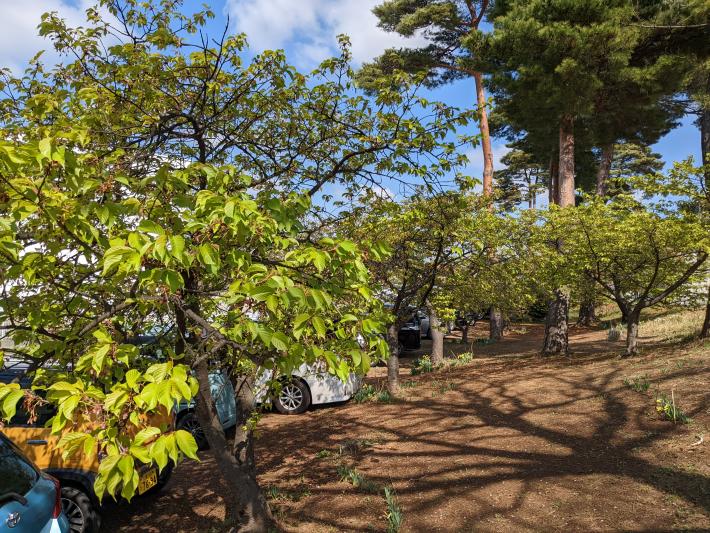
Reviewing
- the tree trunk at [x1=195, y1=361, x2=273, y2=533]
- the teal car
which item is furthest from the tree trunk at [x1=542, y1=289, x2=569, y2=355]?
the tree trunk at [x1=195, y1=361, x2=273, y2=533]

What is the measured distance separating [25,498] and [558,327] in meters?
12.2

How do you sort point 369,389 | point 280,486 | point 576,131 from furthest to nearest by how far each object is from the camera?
point 576,131, point 369,389, point 280,486

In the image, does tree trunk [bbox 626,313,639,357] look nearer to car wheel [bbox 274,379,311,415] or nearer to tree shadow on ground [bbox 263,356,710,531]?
tree shadow on ground [bbox 263,356,710,531]

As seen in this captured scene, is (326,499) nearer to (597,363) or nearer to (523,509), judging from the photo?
(523,509)

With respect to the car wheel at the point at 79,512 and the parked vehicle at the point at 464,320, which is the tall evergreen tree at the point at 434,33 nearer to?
the parked vehicle at the point at 464,320

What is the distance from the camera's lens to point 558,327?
1231 cm

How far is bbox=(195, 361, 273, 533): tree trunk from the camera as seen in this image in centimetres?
344

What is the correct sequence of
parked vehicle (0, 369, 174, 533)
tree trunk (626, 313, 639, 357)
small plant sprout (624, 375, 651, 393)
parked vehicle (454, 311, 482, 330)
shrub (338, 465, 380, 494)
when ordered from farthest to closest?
parked vehicle (454, 311, 482, 330)
tree trunk (626, 313, 639, 357)
small plant sprout (624, 375, 651, 393)
shrub (338, 465, 380, 494)
parked vehicle (0, 369, 174, 533)

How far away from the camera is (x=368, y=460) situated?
5.41 m

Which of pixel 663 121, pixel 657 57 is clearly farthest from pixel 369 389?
pixel 663 121

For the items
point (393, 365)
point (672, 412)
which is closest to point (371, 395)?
point (393, 365)

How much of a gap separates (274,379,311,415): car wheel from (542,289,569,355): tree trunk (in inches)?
289

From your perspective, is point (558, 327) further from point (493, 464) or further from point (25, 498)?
point (25, 498)

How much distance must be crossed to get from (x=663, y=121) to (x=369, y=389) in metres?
13.8
